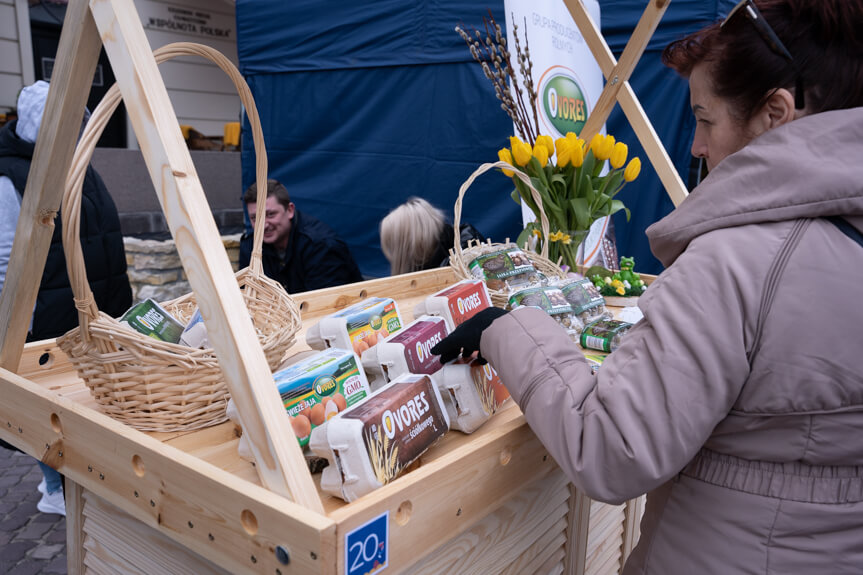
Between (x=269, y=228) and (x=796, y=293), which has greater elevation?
(x=796, y=293)

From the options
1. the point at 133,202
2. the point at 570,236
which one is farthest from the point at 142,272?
the point at 570,236

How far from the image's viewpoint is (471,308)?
4.65ft

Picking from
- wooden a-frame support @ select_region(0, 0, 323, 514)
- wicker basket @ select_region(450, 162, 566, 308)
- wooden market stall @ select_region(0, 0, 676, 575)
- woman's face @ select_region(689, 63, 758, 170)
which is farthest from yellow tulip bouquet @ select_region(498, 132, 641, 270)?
wooden a-frame support @ select_region(0, 0, 323, 514)

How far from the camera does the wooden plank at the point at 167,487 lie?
2.52 feet

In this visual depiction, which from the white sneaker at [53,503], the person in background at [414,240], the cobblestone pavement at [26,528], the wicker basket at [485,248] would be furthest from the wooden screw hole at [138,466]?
the person in background at [414,240]

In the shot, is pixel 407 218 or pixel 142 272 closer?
pixel 407 218

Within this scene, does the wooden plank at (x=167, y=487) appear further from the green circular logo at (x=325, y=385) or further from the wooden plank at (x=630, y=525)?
the wooden plank at (x=630, y=525)

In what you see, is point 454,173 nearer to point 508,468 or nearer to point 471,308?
point 471,308

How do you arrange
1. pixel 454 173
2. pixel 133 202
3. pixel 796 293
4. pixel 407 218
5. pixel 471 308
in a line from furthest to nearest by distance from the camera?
pixel 133 202 → pixel 454 173 → pixel 407 218 → pixel 471 308 → pixel 796 293

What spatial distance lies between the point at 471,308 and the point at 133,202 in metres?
5.61

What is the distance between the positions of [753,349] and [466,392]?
0.47 metres

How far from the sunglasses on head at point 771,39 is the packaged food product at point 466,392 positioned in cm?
61

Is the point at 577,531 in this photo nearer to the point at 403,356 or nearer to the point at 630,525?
the point at 630,525

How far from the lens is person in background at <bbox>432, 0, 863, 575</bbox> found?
769 mm
